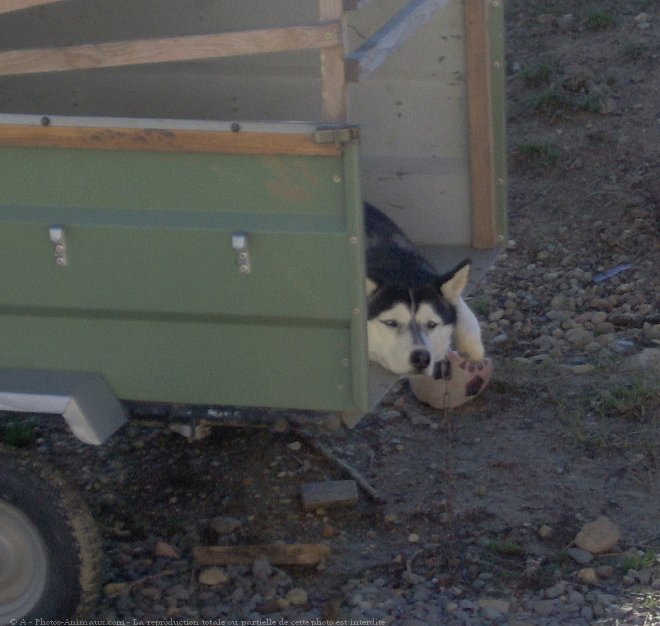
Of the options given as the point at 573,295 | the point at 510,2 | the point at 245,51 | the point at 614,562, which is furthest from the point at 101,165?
the point at 510,2

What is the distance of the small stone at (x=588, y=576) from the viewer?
151 inches

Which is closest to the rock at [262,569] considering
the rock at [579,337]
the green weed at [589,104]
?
the rock at [579,337]

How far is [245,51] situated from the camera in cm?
312

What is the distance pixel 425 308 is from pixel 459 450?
2.27 ft

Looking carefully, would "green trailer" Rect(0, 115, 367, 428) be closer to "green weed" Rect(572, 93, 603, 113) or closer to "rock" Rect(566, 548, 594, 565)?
"rock" Rect(566, 548, 594, 565)

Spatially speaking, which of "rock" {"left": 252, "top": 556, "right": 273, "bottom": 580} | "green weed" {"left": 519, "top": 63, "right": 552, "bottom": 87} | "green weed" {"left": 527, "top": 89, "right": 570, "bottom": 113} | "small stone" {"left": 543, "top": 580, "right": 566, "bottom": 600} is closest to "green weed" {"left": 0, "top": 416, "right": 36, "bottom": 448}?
"rock" {"left": 252, "top": 556, "right": 273, "bottom": 580}

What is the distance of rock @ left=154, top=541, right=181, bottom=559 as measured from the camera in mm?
4078

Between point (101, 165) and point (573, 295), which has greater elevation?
point (101, 165)

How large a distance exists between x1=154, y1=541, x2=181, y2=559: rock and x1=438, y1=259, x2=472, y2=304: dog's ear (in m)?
1.52

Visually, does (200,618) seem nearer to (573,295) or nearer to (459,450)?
(459,450)

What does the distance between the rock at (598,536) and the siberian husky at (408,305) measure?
866 millimetres

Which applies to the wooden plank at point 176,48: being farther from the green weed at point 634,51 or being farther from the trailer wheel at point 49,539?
the green weed at point 634,51

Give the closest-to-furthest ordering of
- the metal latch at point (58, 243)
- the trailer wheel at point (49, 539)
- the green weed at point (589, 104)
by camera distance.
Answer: the metal latch at point (58, 243) → the trailer wheel at point (49, 539) → the green weed at point (589, 104)

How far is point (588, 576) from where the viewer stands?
385 cm
